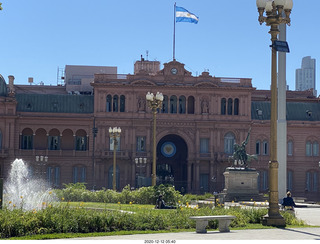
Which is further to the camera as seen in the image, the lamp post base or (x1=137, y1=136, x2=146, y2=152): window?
(x1=137, y1=136, x2=146, y2=152): window

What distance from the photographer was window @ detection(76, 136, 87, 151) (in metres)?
92.8

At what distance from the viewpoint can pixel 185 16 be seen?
91875 millimetres

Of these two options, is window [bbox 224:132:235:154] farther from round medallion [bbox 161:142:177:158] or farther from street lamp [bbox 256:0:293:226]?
street lamp [bbox 256:0:293:226]

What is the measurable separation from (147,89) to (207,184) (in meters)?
15.1

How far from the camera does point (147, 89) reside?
91.6 m

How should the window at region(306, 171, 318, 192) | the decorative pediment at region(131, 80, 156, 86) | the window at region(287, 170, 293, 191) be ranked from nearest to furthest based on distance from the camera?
the decorative pediment at region(131, 80, 156, 86), the window at region(287, 170, 293, 191), the window at region(306, 171, 318, 192)

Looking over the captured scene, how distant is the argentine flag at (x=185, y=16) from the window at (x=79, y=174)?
2378cm

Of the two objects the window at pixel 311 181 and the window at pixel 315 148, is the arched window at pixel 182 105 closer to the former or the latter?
the window at pixel 315 148

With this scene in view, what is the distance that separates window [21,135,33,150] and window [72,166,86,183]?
6880 mm

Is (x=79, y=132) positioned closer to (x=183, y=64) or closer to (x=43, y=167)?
(x=43, y=167)

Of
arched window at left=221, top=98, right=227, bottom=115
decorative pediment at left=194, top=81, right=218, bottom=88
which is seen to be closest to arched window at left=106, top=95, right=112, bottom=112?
decorative pediment at left=194, top=81, right=218, bottom=88

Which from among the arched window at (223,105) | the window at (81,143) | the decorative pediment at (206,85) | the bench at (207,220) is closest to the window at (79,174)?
the window at (81,143)

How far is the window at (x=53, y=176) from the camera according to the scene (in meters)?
89.2

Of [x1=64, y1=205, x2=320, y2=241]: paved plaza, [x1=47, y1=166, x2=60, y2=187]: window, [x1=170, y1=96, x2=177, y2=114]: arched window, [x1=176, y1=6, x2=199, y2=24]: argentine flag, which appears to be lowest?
[x1=64, y1=205, x2=320, y2=241]: paved plaza
